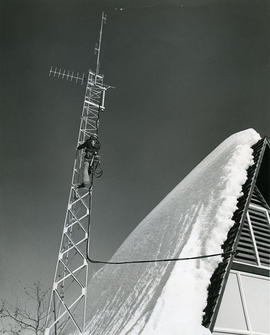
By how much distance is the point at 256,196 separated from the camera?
9.48 m

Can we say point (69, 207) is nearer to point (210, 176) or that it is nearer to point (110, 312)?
point (110, 312)

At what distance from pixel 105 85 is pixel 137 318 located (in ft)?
22.4

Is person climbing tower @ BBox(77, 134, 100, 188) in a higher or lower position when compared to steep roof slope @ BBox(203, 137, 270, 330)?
higher

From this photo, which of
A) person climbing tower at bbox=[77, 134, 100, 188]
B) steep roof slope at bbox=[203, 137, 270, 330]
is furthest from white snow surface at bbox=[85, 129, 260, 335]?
person climbing tower at bbox=[77, 134, 100, 188]

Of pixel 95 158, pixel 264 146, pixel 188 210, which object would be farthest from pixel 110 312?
pixel 264 146

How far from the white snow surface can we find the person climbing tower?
2.55 meters

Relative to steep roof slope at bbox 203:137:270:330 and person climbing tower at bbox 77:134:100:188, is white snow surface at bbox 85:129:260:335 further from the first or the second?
person climbing tower at bbox 77:134:100:188

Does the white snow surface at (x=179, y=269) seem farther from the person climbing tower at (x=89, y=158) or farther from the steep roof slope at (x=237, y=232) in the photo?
the person climbing tower at (x=89, y=158)

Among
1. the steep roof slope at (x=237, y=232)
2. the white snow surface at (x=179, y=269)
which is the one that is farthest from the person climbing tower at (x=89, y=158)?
the steep roof slope at (x=237, y=232)

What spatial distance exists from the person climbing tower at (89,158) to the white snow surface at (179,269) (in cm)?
255

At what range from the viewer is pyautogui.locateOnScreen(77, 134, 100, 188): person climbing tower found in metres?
8.86

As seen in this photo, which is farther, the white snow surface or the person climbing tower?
the person climbing tower

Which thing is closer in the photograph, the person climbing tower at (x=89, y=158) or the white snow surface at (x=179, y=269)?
the white snow surface at (x=179, y=269)

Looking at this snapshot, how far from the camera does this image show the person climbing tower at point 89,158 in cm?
886
